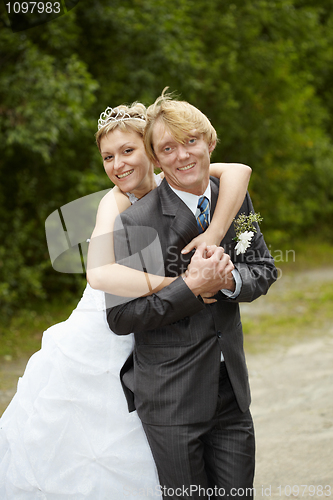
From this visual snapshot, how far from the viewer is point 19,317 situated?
311 inches

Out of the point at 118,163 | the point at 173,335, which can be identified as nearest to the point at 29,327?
the point at 118,163

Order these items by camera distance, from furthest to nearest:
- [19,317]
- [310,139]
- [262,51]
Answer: [310,139] → [262,51] → [19,317]

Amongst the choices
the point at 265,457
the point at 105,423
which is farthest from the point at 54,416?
the point at 265,457

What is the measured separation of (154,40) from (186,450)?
809cm

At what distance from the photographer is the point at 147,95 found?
8.87m

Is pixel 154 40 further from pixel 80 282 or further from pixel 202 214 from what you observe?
pixel 202 214

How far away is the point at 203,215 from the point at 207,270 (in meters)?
0.34

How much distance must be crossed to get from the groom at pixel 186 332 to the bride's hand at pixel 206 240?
0.12 feet

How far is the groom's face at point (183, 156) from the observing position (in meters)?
2.09

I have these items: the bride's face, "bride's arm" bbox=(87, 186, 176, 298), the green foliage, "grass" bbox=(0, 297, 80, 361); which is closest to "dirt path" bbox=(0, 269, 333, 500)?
"grass" bbox=(0, 297, 80, 361)

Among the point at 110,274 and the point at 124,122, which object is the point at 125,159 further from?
the point at 110,274

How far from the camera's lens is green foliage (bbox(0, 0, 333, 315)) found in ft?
22.7

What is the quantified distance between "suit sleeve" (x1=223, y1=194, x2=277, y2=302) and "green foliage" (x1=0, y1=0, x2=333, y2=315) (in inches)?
56.8

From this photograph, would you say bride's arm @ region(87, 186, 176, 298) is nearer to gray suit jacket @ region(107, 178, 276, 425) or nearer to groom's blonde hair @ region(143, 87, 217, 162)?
gray suit jacket @ region(107, 178, 276, 425)
